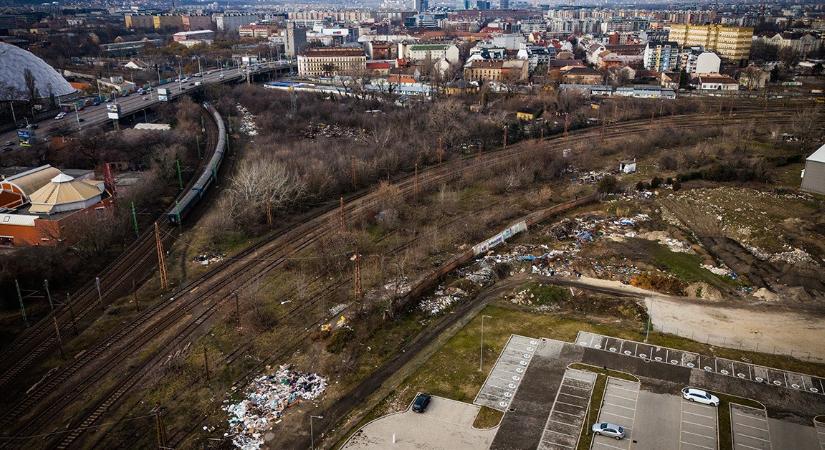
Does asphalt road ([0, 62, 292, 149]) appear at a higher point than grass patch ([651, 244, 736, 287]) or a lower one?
higher

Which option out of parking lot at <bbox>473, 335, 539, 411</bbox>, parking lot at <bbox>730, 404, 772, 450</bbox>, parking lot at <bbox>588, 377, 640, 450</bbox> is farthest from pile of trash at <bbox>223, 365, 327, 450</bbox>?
parking lot at <bbox>730, 404, 772, 450</bbox>

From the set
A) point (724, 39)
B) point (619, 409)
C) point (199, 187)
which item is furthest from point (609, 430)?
point (724, 39)

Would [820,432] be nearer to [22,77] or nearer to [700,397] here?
[700,397]

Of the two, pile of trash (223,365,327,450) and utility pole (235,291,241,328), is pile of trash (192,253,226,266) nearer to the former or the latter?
utility pole (235,291,241,328)

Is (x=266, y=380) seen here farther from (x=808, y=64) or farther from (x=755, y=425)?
(x=808, y=64)

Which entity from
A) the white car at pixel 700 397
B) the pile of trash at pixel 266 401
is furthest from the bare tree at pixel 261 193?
the white car at pixel 700 397

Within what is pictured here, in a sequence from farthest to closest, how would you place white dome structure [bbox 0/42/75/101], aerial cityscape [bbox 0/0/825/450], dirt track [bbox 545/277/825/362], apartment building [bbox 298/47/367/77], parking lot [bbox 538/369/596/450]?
apartment building [bbox 298/47/367/77]
white dome structure [bbox 0/42/75/101]
dirt track [bbox 545/277/825/362]
aerial cityscape [bbox 0/0/825/450]
parking lot [bbox 538/369/596/450]

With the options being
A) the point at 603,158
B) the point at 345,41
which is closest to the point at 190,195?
the point at 603,158
